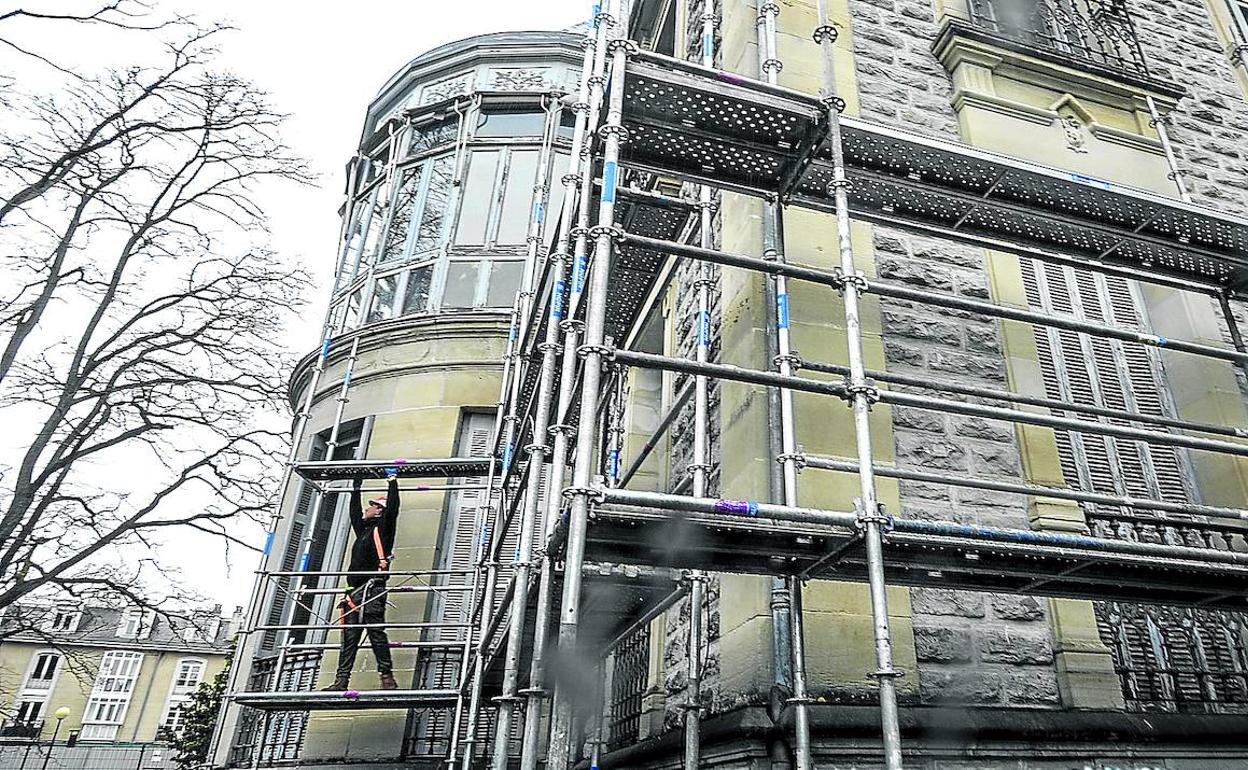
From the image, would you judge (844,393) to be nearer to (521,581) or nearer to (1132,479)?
(521,581)

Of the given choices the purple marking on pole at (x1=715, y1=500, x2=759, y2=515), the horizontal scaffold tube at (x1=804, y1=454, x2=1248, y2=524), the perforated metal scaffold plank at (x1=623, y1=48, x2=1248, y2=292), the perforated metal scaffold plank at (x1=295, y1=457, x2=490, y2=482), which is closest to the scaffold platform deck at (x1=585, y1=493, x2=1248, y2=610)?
the purple marking on pole at (x1=715, y1=500, x2=759, y2=515)

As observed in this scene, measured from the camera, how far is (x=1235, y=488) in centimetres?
614

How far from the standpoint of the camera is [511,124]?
14062 millimetres

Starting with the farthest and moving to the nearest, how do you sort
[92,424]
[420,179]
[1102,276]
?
[92,424]
[420,179]
[1102,276]

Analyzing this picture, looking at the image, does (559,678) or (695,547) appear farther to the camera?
(695,547)

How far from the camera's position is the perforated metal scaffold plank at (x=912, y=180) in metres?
4.72

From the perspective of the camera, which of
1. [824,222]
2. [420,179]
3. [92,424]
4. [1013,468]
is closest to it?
[1013,468]

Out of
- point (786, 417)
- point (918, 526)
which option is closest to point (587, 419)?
point (918, 526)

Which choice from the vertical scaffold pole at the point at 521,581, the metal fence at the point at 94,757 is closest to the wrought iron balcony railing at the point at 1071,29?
the vertical scaffold pole at the point at 521,581

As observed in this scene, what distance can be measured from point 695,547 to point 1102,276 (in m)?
5.07

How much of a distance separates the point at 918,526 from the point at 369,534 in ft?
22.8

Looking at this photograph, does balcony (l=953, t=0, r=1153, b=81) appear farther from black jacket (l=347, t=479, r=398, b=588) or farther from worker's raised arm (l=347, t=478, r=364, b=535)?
worker's raised arm (l=347, t=478, r=364, b=535)

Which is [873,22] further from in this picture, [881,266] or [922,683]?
[922,683]

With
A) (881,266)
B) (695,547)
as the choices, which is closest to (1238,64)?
(881,266)
